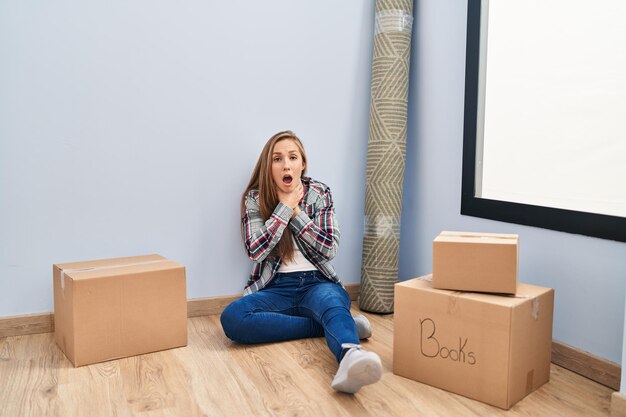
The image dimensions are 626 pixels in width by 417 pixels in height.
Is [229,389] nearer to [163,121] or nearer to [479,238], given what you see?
[479,238]

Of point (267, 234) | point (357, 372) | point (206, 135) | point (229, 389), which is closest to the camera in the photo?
point (357, 372)

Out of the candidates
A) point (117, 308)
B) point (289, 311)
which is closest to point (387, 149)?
point (289, 311)

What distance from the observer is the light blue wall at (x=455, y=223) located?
180 cm

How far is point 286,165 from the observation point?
2.27m

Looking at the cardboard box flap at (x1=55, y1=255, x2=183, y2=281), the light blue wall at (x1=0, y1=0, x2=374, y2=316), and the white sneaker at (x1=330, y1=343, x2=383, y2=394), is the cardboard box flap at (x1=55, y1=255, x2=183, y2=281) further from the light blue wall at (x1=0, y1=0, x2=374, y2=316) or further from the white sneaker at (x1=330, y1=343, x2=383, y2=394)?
the white sneaker at (x1=330, y1=343, x2=383, y2=394)

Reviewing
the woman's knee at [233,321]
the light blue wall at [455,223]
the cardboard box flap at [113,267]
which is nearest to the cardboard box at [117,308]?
the cardboard box flap at [113,267]

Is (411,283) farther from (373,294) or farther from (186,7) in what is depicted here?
(186,7)

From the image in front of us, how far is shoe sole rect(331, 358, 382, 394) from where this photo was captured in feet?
5.18

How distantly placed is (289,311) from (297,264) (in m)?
0.20

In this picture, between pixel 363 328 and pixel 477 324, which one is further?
pixel 363 328

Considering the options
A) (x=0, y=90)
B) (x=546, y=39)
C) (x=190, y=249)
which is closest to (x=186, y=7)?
(x=0, y=90)

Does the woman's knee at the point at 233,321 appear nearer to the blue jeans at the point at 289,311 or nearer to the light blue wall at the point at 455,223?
the blue jeans at the point at 289,311

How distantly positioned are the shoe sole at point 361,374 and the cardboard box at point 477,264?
0.34 meters

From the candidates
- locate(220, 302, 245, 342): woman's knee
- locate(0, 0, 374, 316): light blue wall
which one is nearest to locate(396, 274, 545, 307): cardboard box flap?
locate(220, 302, 245, 342): woman's knee
